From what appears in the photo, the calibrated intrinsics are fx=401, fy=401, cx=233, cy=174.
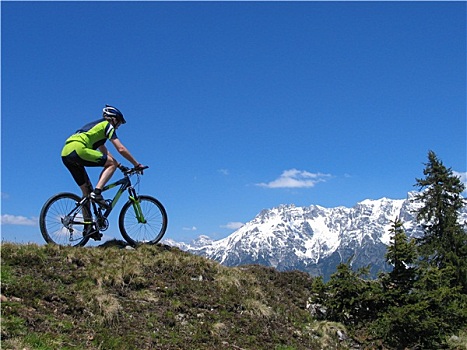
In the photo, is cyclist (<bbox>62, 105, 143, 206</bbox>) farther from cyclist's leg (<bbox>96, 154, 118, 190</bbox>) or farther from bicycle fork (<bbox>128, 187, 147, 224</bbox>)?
bicycle fork (<bbox>128, 187, 147, 224</bbox>)

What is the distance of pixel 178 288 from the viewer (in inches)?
462

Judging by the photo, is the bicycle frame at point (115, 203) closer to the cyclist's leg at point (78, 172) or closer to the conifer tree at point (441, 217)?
the cyclist's leg at point (78, 172)

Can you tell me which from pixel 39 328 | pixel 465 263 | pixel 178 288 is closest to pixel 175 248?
pixel 178 288

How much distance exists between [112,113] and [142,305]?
230 inches

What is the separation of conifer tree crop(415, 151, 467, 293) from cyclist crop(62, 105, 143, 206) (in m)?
22.3

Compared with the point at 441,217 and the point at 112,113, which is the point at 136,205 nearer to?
the point at 112,113

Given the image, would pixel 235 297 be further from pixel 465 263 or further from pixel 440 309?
pixel 465 263

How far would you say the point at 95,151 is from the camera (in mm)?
12148

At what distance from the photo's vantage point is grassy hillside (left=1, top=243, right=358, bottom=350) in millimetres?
8375

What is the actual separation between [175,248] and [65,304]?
5638 millimetres

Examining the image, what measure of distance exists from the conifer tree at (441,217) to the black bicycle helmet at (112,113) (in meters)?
22.4

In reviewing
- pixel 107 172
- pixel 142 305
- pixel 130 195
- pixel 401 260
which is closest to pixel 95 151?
pixel 107 172

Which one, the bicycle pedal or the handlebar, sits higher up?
the handlebar

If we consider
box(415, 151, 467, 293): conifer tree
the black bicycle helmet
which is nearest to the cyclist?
the black bicycle helmet
